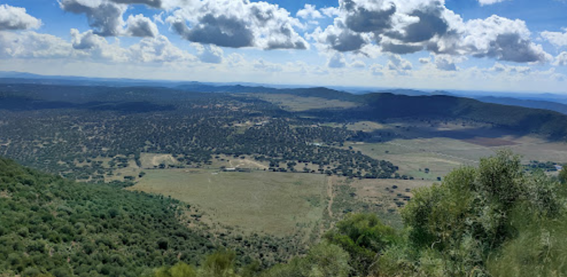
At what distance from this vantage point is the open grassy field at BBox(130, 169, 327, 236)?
178ft

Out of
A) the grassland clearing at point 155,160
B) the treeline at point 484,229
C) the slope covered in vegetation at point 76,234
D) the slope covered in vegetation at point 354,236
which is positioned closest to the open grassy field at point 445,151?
the grassland clearing at point 155,160

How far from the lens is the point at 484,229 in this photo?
1038 cm

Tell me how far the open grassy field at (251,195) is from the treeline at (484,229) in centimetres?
3785

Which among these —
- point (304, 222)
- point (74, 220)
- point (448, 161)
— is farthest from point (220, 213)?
point (448, 161)

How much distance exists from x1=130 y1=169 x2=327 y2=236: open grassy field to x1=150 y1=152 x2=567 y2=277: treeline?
37.8m

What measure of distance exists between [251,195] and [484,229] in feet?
205

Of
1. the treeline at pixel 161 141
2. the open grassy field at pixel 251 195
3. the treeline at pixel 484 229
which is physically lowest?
the open grassy field at pixel 251 195

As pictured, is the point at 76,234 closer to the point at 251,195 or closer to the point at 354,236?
the point at 354,236

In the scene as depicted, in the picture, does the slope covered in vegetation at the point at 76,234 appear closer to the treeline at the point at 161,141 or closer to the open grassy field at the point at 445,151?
the treeline at the point at 161,141

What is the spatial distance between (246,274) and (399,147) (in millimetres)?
124058

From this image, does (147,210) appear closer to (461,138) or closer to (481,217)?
(481,217)

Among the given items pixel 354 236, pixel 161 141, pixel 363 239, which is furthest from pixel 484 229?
pixel 161 141

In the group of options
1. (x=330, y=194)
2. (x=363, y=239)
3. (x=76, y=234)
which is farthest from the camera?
(x=330, y=194)

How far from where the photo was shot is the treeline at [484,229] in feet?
25.4
